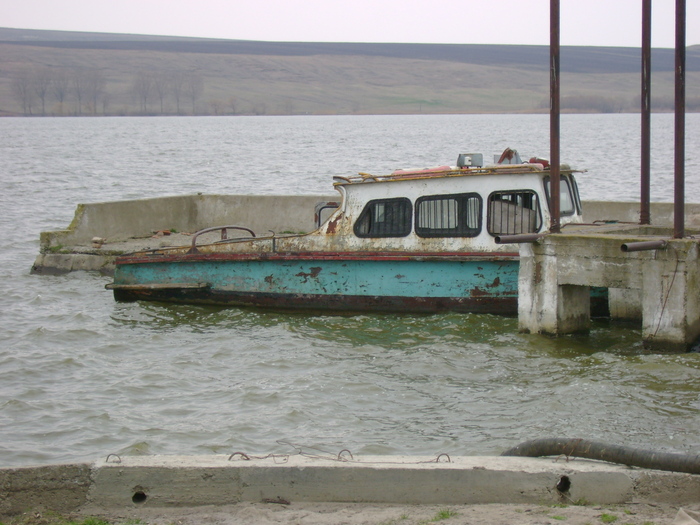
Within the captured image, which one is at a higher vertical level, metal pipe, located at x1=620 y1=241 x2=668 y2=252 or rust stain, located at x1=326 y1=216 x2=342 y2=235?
rust stain, located at x1=326 y1=216 x2=342 y2=235

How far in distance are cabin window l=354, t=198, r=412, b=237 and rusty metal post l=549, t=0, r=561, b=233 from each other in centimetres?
223

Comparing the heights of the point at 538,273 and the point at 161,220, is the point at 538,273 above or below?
below

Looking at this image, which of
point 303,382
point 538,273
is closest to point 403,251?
point 538,273

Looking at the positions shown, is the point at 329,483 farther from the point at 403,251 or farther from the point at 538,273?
the point at 403,251

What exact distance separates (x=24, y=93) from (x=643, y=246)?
607 feet

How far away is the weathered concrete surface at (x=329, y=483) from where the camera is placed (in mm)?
5102

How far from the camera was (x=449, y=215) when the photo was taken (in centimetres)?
1147

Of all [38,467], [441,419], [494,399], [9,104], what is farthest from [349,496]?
[9,104]

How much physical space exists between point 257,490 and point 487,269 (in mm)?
6569

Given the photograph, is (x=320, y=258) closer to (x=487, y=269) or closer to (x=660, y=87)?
(x=487, y=269)

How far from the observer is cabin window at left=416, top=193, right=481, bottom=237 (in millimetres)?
11328

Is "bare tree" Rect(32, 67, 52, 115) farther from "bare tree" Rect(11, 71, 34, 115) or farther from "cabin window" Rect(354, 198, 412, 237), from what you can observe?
"cabin window" Rect(354, 198, 412, 237)

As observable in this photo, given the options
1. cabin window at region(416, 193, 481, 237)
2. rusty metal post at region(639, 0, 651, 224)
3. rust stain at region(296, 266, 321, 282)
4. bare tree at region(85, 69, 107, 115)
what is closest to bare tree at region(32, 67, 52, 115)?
bare tree at region(85, 69, 107, 115)

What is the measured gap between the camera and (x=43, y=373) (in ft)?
32.9
